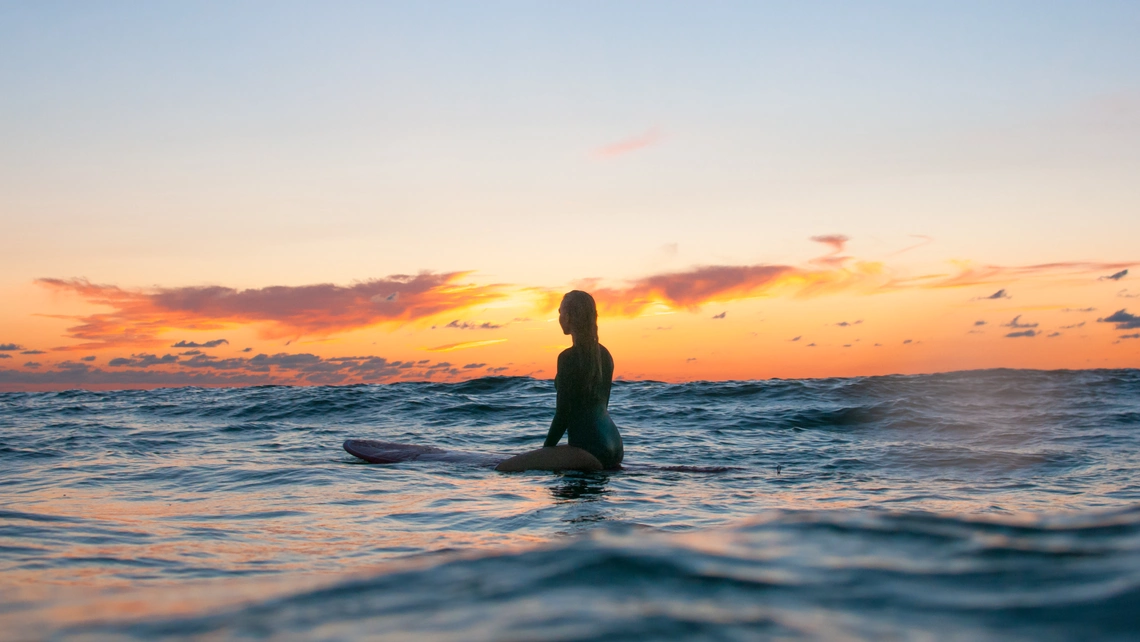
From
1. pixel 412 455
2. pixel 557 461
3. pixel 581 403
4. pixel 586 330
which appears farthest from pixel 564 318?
pixel 412 455

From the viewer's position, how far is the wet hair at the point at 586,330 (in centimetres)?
798

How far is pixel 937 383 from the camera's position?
75.5 ft

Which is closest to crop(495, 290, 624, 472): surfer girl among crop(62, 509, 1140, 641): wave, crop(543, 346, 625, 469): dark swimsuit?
crop(543, 346, 625, 469): dark swimsuit

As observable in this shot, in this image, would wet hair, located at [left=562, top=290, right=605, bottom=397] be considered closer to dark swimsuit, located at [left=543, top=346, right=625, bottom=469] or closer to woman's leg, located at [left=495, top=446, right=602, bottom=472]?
dark swimsuit, located at [left=543, top=346, right=625, bottom=469]

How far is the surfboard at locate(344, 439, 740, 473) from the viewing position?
8281 mm

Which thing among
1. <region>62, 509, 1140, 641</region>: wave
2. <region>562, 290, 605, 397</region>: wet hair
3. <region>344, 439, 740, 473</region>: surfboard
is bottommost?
<region>344, 439, 740, 473</region>: surfboard

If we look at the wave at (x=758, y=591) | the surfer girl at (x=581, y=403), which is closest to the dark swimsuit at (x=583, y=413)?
the surfer girl at (x=581, y=403)

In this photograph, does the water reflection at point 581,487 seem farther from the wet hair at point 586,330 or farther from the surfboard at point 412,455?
the surfboard at point 412,455

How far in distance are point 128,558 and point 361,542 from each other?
50.2 inches

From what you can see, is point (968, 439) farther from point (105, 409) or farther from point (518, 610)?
point (105, 409)

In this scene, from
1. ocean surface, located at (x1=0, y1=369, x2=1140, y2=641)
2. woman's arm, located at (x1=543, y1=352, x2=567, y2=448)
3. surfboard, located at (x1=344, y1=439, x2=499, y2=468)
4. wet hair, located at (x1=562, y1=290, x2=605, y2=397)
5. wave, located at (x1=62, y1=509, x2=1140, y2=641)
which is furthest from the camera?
surfboard, located at (x1=344, y1=439, x2=499, y2=468)

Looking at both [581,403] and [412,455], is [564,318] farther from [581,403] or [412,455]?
[412,455]

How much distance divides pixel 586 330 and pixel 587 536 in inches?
197

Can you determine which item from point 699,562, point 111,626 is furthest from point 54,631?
point 699,562
